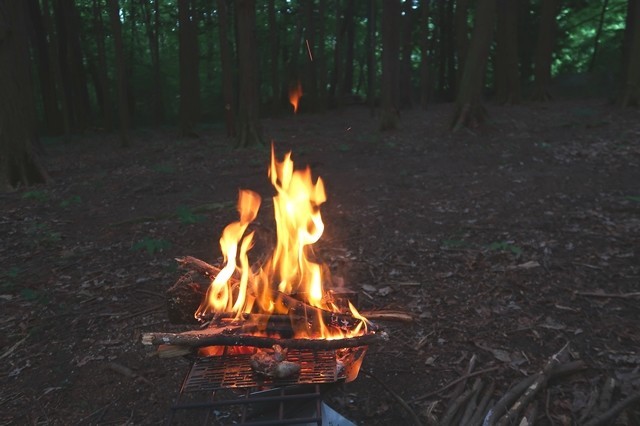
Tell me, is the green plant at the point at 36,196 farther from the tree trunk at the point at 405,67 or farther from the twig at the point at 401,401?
the tree trunk at the point at 405,67

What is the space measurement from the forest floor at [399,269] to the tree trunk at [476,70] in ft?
5.67

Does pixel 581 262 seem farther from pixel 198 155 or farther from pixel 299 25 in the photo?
pixel 299 25

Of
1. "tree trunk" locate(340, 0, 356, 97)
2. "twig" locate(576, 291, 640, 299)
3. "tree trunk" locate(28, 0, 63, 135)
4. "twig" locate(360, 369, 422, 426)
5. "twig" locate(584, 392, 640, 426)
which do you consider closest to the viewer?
"twig" locate(584, 392, 640, 426)

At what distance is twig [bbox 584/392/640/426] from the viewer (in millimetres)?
2957

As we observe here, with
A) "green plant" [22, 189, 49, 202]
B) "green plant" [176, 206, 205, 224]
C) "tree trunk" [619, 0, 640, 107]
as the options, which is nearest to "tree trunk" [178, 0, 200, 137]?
"green plant" [22, 189, 49, 202]

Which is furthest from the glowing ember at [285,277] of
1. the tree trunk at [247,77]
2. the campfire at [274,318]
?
the tree trunk at [247,77]

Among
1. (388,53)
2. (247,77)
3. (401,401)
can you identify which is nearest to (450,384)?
(401,401)

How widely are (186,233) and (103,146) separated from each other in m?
11.3

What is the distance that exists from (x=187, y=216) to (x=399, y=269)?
3728mm

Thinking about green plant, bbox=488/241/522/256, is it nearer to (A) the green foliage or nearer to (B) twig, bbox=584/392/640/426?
(B) twig, bbox=584/392/640/426

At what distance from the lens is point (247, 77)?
13062 mm

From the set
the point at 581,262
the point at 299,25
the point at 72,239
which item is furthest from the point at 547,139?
the point at 299,25

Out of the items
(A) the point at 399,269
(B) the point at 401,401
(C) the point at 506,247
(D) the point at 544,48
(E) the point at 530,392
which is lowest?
(B) the point at 401,401

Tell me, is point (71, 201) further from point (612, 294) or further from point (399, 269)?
point (612, 294)
